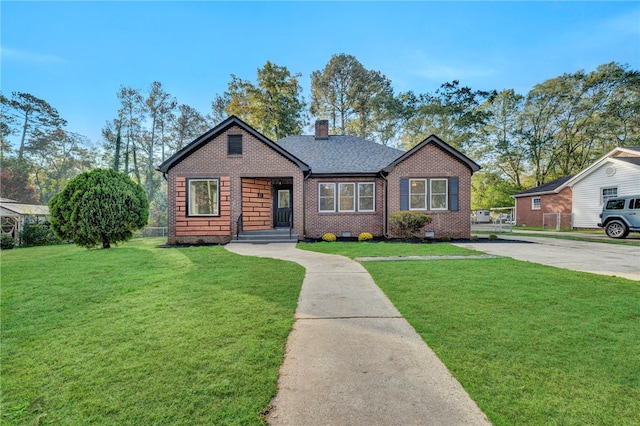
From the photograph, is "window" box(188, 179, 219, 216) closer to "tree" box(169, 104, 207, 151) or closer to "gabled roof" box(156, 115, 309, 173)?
"gabled roof" box(156, 115, 309, 173)

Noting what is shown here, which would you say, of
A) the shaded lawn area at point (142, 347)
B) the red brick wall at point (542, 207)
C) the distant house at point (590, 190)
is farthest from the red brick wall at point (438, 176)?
the red brick wall at point (542, 207)

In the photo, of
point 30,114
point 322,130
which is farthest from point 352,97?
point 30,114

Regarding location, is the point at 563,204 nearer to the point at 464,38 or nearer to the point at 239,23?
the point at 464,38

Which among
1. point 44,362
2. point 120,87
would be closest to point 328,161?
A: point 44,362

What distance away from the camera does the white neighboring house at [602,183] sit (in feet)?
56.8

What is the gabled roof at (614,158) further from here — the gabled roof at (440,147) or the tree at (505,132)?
the gabled roof at (440,147)

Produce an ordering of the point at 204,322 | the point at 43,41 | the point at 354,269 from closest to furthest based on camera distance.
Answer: the point at 204,322
the point at 354,269
the point at 43,41

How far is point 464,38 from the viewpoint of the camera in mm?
14602

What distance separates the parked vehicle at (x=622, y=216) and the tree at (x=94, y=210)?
21721 millimetres

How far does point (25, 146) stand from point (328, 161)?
3639 cm

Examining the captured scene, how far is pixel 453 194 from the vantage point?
1319 cm

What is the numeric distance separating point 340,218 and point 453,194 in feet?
17.5

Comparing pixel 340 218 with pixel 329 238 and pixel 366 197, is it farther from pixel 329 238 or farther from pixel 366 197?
pixel 366 197

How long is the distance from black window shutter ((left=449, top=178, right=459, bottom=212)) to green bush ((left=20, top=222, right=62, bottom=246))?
20870 mm
